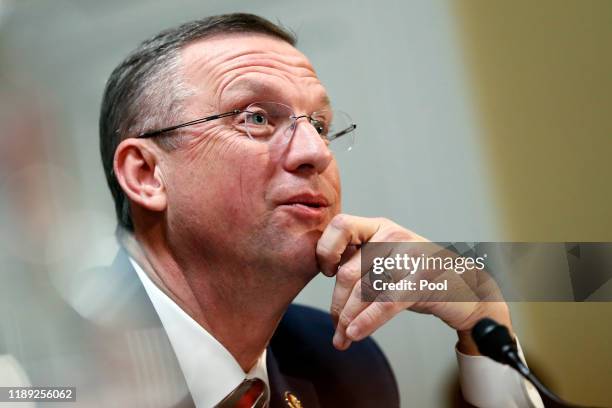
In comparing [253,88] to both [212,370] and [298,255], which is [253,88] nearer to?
[298,255]

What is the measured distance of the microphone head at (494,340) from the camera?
3.51ft

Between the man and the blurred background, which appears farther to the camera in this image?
the blurred background

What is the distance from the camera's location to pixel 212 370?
1339mm

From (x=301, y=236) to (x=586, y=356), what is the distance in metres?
0.68

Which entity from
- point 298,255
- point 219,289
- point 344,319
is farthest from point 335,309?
point 219,289

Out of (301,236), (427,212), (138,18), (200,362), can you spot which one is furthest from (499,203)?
(138,18)

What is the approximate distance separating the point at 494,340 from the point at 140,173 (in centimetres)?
75

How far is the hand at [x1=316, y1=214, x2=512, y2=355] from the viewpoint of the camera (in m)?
1.35

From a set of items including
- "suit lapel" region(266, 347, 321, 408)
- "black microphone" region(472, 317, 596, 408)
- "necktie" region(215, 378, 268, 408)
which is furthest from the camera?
"suit lapel" region(266, 347, 321, 408)

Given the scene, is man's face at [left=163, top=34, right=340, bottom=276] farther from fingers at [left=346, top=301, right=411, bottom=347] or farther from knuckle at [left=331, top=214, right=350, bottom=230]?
fingers at [left=346, top=301, right=411, bottom=347]

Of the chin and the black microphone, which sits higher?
the chin

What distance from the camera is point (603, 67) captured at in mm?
1588

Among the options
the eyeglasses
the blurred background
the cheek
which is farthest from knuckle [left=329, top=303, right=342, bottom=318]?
the eyeglasses

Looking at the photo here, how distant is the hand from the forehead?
279 millimetres
